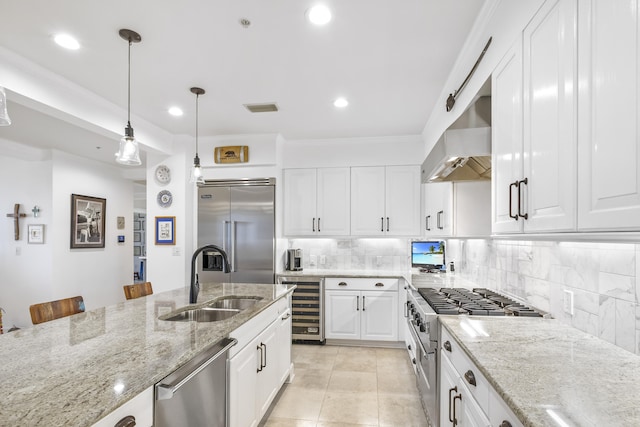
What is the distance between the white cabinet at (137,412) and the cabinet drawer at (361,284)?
10.7 feet

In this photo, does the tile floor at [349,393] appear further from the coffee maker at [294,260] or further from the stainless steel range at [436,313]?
the coffee maker at [294,260]

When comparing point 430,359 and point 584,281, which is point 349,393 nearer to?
point 430,359

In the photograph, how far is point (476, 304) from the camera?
7.27ft

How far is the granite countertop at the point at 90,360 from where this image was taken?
2.95 feet

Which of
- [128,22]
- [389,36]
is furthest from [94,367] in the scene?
[389,36]

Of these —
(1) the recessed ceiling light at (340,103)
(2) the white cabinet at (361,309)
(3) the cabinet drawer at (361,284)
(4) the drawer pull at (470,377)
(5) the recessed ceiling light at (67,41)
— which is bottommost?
(2) the white cabinet at (361,309)

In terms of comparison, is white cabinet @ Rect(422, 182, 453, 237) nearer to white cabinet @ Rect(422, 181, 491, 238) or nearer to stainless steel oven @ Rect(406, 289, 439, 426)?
white cabinet @ Rect(422, 181, 491, 238)

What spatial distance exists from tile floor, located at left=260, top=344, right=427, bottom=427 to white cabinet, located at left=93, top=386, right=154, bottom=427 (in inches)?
64.5

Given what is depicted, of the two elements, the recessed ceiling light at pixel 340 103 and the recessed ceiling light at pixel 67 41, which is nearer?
the recessed ceiling light at pixel 67 41

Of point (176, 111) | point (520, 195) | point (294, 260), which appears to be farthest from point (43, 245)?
point (520, 195)

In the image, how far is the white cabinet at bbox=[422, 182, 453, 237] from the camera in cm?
312

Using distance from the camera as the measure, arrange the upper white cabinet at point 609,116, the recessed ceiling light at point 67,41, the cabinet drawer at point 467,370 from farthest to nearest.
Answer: the recessed ceiling light at point 67,41 < the cabinet drawer at point 467,370 < the upper white cabinet at point 609,116

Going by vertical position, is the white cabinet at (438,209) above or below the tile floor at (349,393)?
above

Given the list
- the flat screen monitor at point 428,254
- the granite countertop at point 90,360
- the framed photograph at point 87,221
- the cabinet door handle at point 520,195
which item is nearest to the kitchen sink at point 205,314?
the granite countertop at point 90,360
